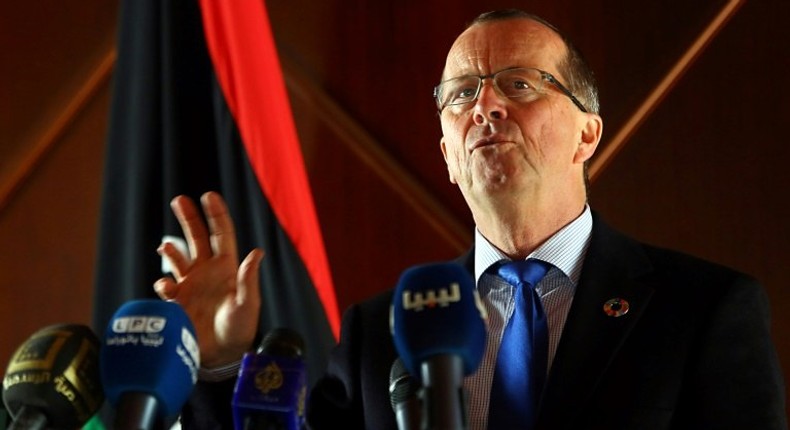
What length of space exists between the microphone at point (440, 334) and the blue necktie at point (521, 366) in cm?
52

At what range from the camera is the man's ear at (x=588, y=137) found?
2045 millimetres

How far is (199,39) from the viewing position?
2756 millimetres

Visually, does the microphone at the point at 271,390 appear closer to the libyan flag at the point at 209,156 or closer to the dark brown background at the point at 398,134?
the libyan flag at the point at 209,156

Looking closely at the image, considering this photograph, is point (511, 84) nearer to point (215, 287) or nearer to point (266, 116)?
point (215, 287)

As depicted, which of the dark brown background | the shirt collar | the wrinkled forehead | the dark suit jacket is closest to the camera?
the dark suit jacket

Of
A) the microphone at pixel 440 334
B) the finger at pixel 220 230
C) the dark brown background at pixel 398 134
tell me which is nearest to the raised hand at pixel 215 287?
the finger at pixel 220 230

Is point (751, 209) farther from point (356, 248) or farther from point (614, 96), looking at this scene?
point (356, 248)

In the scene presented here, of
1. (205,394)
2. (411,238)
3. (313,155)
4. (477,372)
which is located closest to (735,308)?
(477,372)

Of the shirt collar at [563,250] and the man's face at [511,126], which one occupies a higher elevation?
the man's face at [511,126]

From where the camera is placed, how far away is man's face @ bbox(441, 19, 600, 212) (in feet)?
6.15

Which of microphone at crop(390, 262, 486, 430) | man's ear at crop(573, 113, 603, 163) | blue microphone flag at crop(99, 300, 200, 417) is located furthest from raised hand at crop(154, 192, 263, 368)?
man's ear at crop(573, 113, 603, 163)

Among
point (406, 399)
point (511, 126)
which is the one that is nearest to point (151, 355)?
point (406, 399)

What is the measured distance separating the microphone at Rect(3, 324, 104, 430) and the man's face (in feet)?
2.92

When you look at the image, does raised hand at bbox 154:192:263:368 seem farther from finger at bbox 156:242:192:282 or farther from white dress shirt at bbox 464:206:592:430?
white dress shirt at bbox 464:206:592:430
